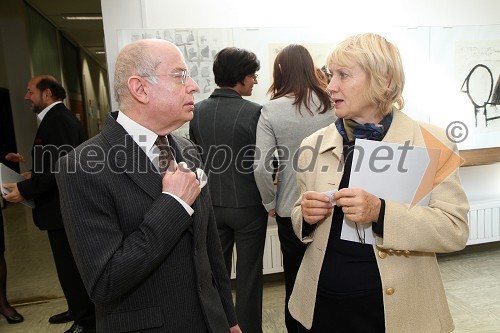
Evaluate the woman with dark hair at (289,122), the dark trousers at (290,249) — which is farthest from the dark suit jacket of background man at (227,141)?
the dark trousers at (290,249)

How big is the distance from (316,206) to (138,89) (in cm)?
66

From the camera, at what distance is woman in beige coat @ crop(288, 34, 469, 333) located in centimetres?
120

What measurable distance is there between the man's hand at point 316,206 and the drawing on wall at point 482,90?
3106mm

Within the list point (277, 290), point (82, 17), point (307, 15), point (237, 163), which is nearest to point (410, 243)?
point (237, 163)

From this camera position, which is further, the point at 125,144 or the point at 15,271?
the point at 15,271

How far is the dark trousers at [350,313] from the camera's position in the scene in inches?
51.2

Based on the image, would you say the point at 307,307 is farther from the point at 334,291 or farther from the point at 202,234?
the point at 202,234

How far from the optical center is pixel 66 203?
1002mm

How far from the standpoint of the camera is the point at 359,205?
117cm

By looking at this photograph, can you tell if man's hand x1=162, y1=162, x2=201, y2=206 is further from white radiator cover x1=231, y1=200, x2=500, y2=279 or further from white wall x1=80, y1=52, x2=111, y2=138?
white wall x1=80, y1=52, x2=111, y2=138

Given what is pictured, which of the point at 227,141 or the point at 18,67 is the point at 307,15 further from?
the point at 18,67

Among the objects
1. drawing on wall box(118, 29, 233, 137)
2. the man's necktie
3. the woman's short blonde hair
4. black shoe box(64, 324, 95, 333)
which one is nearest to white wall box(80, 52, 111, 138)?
drawing on wall box(118, 29, 233, 137)

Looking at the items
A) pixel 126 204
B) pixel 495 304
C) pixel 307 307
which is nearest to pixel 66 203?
pixel 126 204

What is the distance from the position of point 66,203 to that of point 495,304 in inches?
130
